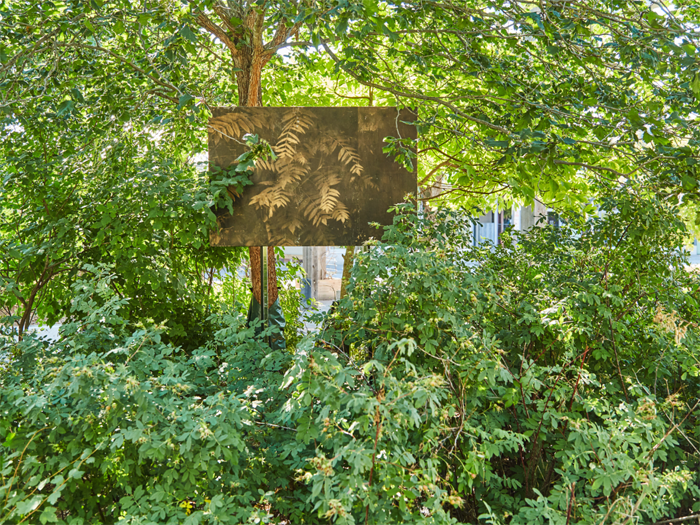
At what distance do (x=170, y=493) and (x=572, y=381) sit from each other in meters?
1.93

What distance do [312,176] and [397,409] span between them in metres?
1.97

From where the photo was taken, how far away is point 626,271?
307 cm

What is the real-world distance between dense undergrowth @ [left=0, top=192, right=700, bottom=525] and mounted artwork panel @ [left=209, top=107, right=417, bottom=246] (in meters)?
0.48

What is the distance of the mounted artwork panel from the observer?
3.30 meters

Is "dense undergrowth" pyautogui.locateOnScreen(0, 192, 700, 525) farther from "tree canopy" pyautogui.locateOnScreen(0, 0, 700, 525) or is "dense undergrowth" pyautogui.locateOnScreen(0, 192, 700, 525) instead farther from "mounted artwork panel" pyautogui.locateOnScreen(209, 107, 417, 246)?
"mounted artwork panel" pyautogui.locateOnScreen(209, 107, 417, 246)

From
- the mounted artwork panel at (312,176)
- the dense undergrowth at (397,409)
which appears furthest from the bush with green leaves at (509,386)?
the mounted artwork panel at (312,176)

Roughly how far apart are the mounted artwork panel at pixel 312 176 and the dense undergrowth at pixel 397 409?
0.48 m

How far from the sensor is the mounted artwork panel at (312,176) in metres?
3.30

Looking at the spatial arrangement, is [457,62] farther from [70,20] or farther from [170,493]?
[170,493]

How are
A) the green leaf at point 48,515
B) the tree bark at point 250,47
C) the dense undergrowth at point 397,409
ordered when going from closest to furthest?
the green leaf at point 48,515, the dense undergrowth at point 397,409, the tree bark at point 250,47

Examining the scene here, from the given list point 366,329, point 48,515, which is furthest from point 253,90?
point 48,515

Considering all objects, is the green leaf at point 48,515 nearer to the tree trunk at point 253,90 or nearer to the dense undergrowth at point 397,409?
the dense undergrowth at point 397,409

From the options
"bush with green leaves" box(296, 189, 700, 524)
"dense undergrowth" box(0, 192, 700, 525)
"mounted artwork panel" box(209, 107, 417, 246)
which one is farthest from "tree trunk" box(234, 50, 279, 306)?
"bush with green leaves" box(296, 189, 700, 524)

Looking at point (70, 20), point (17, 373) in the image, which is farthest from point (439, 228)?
point (70, 20)
